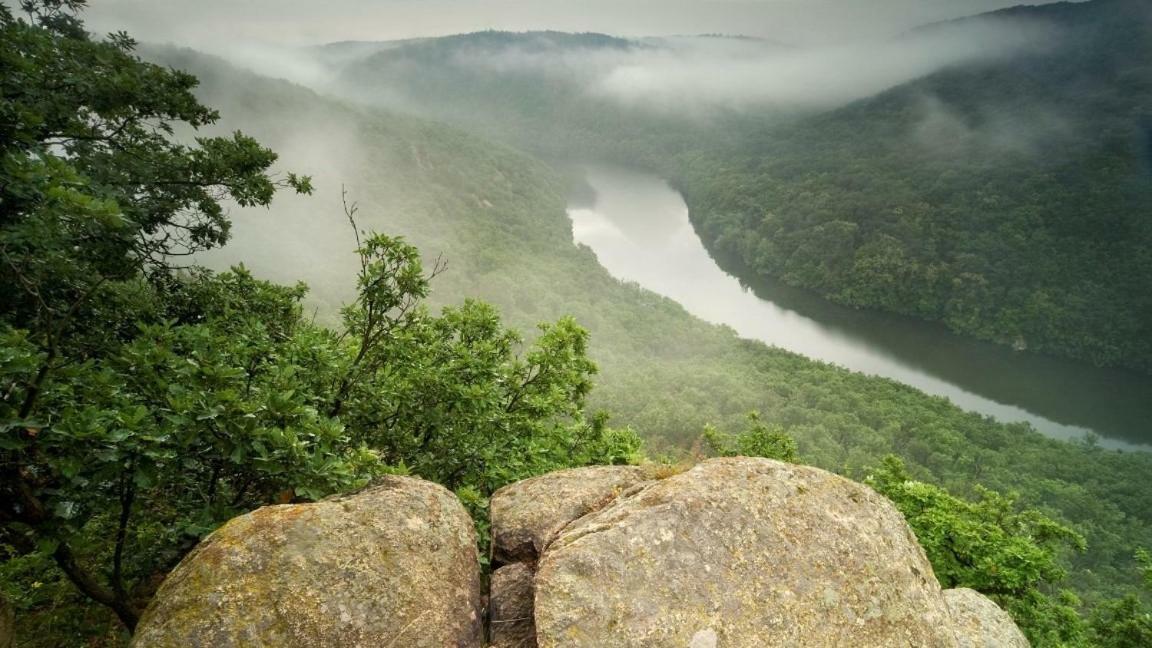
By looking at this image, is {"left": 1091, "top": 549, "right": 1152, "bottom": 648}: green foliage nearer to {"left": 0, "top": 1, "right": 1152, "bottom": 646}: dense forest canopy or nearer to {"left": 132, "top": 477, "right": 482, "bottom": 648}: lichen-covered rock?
{"left": 0, "top": 1, "right": 1152, "bottom": 646}: dense forest canopy

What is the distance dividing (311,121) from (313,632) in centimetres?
21495

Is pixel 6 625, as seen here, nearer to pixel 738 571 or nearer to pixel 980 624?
pixel 738 571

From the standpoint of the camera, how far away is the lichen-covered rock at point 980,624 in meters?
7.55

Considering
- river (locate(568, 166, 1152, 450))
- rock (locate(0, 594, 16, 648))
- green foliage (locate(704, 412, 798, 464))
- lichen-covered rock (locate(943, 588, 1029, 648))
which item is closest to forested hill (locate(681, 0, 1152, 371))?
river (locate(568, 166, 1152, 450))

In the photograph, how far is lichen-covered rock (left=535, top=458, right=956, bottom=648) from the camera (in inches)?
202

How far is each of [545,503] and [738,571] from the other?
2638 mm

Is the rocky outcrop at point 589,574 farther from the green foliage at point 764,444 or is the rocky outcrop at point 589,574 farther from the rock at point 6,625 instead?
the green foliage at point 764,444

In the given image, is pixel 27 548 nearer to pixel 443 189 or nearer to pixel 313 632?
pixel 313 632

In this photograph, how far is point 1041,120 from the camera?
620ft

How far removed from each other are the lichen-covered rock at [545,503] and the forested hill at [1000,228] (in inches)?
5674

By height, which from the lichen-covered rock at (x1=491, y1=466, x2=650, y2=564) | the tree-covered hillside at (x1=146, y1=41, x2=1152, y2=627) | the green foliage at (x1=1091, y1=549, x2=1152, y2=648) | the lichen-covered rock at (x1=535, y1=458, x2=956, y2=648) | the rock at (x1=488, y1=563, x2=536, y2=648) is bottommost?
the tree-covered hillside at (x1=146, y1=41, x2=1152, y2=627)

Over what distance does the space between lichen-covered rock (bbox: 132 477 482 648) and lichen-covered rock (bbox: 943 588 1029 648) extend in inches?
270

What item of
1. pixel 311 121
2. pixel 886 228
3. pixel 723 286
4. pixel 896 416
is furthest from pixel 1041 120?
pixel 311 121

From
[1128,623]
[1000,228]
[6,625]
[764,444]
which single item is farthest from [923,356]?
[6,625]
